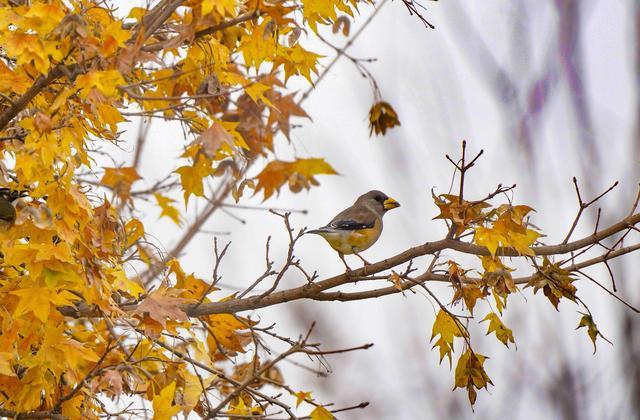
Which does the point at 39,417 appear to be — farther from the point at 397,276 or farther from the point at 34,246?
the point at 397,276

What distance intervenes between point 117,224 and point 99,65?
2.99 ft

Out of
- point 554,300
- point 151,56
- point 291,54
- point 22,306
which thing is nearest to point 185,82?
point 291,54

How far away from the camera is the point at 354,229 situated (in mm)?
6371

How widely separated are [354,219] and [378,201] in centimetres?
95

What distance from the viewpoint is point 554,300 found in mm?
3732

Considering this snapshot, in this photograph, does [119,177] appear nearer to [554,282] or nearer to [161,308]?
[161,308]

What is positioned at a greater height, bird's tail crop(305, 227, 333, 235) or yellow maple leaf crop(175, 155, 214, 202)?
bird's tail crop(305, 227, 333, 235)

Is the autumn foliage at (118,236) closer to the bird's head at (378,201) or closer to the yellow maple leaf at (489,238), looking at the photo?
the yellow maple leaf at (489,238)

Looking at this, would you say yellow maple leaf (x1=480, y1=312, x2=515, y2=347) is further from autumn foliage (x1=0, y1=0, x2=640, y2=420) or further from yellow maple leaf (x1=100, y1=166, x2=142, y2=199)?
yellow maple leaf (x1=100, y1=166, x2=142, y2=199)

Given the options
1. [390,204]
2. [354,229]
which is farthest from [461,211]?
[390,204]

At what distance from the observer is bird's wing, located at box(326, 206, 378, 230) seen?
638cm

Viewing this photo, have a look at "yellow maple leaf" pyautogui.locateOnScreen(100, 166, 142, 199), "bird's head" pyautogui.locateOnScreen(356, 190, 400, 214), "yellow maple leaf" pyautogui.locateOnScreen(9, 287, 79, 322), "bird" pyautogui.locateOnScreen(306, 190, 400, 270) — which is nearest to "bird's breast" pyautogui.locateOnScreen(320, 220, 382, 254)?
"bird" pyautogui.locateOnScreen(306, 190, 400, 270)

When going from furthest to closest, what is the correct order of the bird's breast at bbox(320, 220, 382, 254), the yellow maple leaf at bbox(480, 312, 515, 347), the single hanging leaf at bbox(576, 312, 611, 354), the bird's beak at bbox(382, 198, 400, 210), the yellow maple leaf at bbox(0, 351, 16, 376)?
the bird's beak at bbox(382, 198, 400, 210) < the bird's breast at bbox(320, 220, 382, 254) < the yellow maple leaf at bbox(480, 312, 515, 347) < the single hanging leaf at bbox(576, 312, 611, 354) < the yellow maple leaf at bbox(0, 351, 16, 376)

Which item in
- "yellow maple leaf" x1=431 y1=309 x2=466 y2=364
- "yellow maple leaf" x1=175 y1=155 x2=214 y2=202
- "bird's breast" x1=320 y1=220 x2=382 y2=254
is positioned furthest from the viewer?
"bird's breast" x1=320 y1=220 x2=382 y2=254
